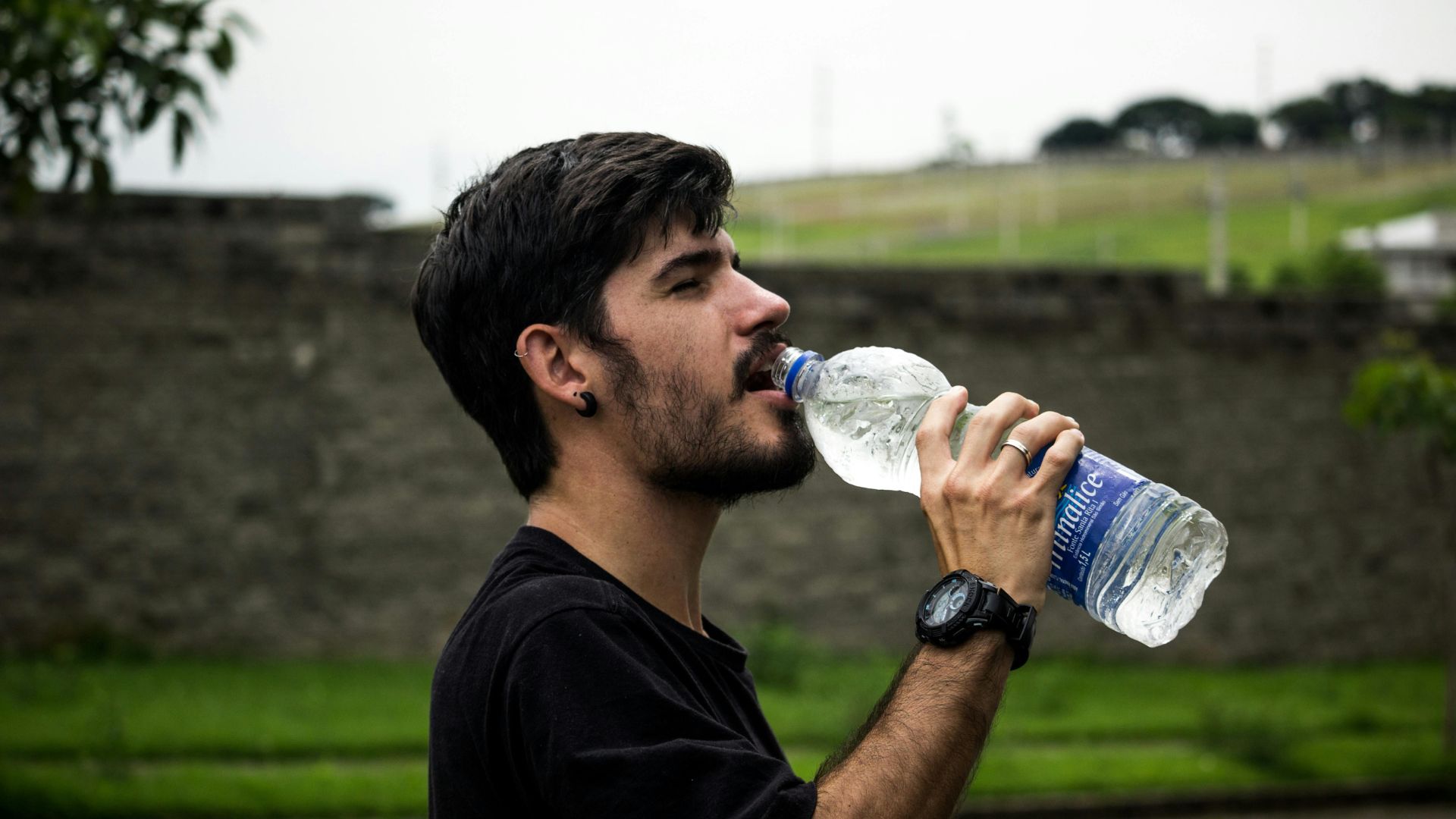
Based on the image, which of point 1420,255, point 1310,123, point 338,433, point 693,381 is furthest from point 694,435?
point 1310,123

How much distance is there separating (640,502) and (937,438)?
468 millimetres

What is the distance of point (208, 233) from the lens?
34.4ft

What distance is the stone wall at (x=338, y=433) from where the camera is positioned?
33.5 feet

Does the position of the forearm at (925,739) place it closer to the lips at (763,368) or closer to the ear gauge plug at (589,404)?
the lips at (763,368)

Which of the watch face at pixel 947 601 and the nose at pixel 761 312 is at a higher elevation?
the nose at pixel 761 312

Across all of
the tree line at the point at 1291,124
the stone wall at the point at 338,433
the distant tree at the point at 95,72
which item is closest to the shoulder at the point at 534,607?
the distant tree at the point at 95,72

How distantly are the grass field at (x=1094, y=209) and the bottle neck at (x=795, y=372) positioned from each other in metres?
35.5

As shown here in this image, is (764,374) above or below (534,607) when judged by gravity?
above

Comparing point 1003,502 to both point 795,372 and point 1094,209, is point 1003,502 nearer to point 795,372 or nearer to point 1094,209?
point 795,372

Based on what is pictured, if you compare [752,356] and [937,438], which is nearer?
[937,438]

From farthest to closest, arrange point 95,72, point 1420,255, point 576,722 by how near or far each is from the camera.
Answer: point 1420,255 → point 95,72 → point 576,722

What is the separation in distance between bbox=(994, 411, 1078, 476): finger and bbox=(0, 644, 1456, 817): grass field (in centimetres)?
591

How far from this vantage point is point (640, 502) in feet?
6.75

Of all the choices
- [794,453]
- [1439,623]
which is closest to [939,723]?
[794,453]
